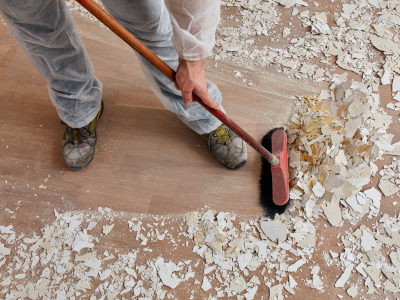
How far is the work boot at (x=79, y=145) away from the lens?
139 cm

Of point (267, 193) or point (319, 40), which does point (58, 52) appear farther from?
point (319, 40)

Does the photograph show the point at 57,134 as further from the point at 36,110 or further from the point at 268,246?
the point at 268,246

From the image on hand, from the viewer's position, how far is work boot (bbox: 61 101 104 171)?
1390mm

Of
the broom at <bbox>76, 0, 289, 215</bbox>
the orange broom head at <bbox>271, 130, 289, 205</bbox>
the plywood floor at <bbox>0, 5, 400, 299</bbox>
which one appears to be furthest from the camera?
the plywood floor at <bbox>0, 5, 400, 299</bbox>

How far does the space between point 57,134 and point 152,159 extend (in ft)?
1.70

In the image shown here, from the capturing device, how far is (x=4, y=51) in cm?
180

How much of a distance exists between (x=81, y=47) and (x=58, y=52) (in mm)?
91

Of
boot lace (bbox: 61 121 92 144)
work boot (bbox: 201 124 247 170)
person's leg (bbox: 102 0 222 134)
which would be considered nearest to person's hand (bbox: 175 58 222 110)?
person's leg (bbox: 102 0 222 134)

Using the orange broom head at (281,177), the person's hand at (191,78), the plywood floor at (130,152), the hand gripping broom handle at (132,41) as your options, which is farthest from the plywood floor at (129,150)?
the person's hand at (191,78)

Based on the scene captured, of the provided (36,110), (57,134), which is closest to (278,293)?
(57,134)

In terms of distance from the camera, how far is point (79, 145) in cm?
141

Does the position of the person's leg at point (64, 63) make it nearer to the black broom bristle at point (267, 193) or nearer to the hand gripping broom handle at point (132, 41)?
the hand gripping broom handle at point (132, 41)

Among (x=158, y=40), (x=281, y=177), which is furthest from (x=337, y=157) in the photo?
(x=158, y=40)

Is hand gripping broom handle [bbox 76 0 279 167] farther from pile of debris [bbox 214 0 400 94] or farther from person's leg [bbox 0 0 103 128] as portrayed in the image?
pile of debris [bbox 214 0 400 94]
